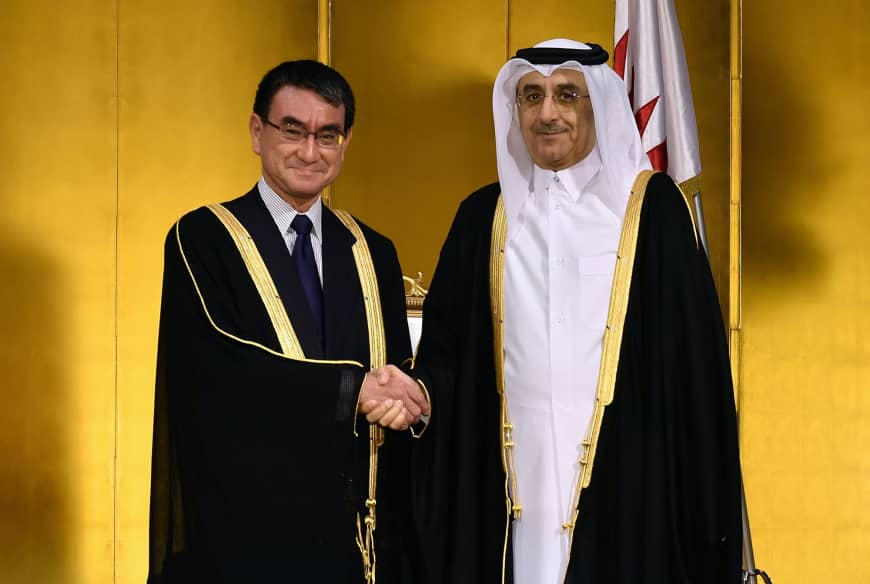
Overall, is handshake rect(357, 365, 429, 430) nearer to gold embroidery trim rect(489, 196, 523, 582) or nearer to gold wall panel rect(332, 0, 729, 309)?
gold embroidery trim rect(489, 196, 523, 582)

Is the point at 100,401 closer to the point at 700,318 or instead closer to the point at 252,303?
the point at 252,303

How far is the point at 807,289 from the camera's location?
16.6 feet

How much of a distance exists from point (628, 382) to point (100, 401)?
9.04ft

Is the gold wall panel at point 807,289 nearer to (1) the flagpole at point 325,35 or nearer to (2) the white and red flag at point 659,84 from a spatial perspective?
(2) the white and red flag at point 659,84

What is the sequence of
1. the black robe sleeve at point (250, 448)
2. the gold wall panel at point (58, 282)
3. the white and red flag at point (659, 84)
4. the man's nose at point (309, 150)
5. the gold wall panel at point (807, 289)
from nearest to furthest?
the black robe sleeve at point (250, 448), the man's nose at point (309, 150), the white and red flag at point (659, 84), the gold wall panel at point (58, 282), the gold wall panel at point (807, 289)

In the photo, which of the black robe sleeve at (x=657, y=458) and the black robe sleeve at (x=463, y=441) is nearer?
the black robe sleeve at (x=657, y=458)

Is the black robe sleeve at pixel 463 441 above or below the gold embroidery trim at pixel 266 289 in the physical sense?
below

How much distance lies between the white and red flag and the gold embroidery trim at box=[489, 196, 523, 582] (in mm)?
1059

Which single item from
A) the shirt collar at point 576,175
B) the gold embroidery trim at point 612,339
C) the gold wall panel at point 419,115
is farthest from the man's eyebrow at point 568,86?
the gold wall panel at point 419,115

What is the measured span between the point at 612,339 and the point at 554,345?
13 cm

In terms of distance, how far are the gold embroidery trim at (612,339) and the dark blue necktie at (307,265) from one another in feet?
2.17

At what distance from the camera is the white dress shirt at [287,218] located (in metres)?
2.83

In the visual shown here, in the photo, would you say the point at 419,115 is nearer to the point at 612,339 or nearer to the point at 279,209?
the point at 279,209

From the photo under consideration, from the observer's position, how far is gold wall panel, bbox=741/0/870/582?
197 inches
